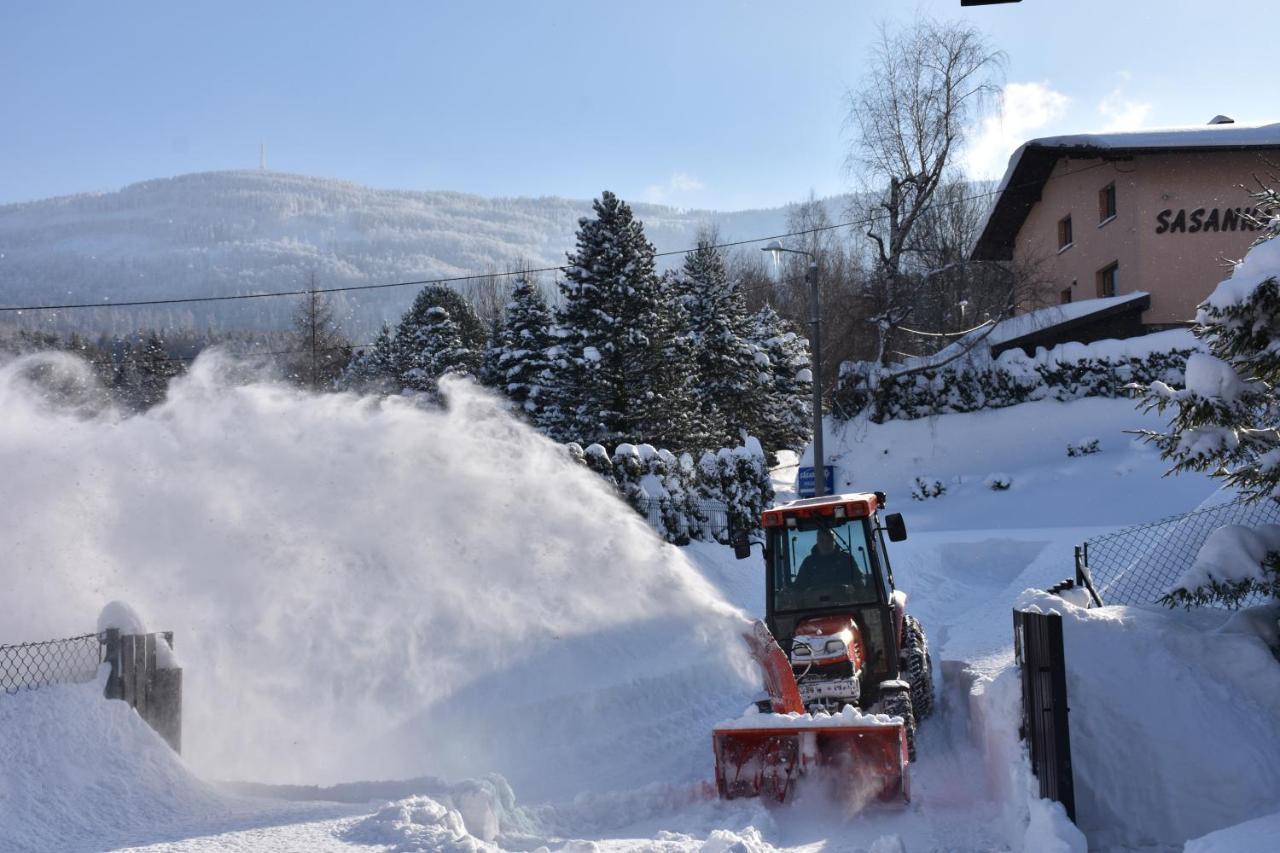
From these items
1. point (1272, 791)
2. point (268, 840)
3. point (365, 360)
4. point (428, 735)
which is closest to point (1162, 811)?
point (1272, 791)

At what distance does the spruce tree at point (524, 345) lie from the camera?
39.6 m

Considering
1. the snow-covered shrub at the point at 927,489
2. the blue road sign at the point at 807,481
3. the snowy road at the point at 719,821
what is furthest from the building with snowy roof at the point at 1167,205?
the snowy road at the point at 719,821

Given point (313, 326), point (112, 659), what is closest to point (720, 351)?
point (313, 326)

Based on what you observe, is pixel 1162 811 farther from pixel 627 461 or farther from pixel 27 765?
pixel 627 461

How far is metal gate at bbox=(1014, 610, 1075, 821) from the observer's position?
5.81 metres

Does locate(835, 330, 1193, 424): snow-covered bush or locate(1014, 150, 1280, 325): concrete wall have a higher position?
locate(1014, 150, 1280, 325): concrete wall

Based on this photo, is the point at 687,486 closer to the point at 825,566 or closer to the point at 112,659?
the point at 825,566

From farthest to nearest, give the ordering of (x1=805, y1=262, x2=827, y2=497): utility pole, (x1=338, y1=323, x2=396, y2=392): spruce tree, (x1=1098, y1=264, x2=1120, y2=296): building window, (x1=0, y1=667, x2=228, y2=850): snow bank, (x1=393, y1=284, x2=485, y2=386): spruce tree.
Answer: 1. (x1=338, y1=323, x2=396, y2=392): spruce tree
2. (x1=393, y1=284, x2=485, y2=386): spruce tree
3. (x1=1098, y1=264, x2=1120, y2=296): building window
4. (x1=805, y1=262, x2=827, y2=497): utility pole
5. (x1=0, y1=667, x2=228, y2=850): snow bank

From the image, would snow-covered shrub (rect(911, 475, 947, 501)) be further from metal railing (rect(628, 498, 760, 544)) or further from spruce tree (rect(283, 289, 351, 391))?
spruce tree (rect(283, 289, 351, 391))

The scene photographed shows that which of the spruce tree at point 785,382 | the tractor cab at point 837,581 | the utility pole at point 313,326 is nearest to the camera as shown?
the tractor cab at point 837,581

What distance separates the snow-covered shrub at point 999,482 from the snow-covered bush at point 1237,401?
20358 mm

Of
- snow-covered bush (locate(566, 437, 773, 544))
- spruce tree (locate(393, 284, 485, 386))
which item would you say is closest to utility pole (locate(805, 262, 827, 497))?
snow-covered bush (locate(566, 437, 773, 544))

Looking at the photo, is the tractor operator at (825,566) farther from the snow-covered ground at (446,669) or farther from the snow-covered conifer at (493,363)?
the snow-covered conifer at (493,363)

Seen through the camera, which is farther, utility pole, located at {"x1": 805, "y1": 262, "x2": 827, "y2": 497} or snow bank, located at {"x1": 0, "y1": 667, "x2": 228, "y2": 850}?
utility pole, located at {"x1": 805, "y1": 262, "x2": 827, "y2": 497}
